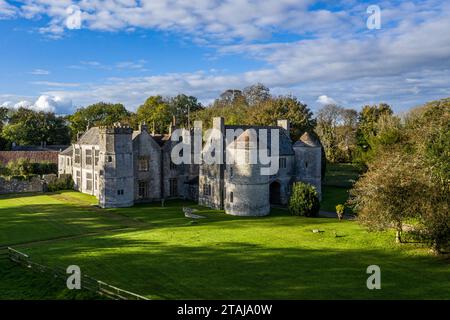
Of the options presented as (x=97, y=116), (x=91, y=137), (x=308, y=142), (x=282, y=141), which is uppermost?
(x=97, y=116)

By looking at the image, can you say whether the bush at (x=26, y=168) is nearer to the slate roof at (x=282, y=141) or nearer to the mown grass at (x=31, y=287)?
the slate roof at (x=282, y=141)

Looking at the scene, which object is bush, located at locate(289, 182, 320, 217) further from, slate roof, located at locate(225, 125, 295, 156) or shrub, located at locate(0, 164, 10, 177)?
shrub, located at locate(0, 164, 10, 177)

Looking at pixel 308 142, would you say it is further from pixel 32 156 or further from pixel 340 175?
pixel 32 156

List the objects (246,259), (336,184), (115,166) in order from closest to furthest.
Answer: (246,259) → (115,166) → (336,184)

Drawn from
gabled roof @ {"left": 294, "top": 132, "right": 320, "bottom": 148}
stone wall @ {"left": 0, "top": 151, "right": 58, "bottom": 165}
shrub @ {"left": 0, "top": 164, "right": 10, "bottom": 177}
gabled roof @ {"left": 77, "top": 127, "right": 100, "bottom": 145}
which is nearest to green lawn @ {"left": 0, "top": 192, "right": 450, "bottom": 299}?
gabled roof @ {"left": 294, "top": 132, "right": 320, "bottom": 148}

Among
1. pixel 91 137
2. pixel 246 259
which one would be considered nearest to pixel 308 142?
pixel 246 259

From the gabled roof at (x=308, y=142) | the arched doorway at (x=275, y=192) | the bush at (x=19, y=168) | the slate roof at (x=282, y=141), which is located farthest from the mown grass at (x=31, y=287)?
the bush at (x=19, y=168)
